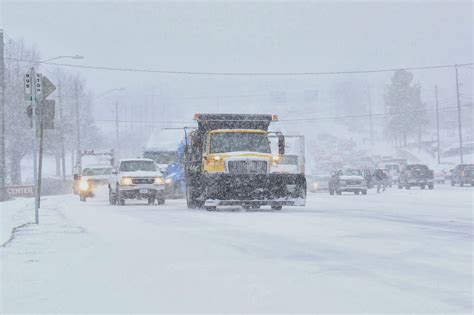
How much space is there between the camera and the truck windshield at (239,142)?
27984 mm

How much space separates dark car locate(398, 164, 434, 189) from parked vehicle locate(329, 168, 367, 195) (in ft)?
33.4

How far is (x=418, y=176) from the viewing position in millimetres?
60969

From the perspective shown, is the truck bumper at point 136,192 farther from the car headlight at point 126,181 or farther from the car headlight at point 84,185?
the car headlight at point 84,185

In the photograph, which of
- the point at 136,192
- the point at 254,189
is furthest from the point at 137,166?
the point at 254,189

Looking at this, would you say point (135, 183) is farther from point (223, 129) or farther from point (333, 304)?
point (333, 304)

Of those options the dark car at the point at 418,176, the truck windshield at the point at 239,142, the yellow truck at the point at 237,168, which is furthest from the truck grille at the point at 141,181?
the dark car at the point at 418,176

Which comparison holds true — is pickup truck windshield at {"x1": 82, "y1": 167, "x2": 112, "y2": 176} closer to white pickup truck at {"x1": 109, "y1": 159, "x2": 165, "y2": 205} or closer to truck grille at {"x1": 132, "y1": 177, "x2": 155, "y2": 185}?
white pickup truck at {"x1": 109, "y1": 159, "x2": 165, "y2": 205}

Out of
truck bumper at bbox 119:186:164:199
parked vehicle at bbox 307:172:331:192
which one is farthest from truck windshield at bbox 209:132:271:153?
parked vehicle at bbox 307:172:331:192

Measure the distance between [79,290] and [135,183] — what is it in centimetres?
2444

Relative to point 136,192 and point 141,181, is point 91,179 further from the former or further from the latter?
point 136,192

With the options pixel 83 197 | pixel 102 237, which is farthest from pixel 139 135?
pixel 102 237

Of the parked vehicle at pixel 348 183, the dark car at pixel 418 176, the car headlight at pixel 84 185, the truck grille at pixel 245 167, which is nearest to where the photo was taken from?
the truck grille at pixel 245 167

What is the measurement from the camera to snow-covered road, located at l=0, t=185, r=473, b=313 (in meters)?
8.65

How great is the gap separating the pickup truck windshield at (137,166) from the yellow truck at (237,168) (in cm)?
573
